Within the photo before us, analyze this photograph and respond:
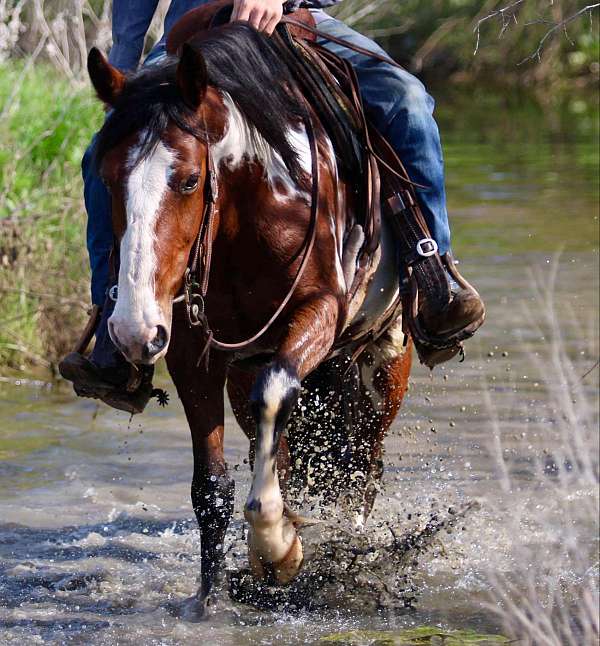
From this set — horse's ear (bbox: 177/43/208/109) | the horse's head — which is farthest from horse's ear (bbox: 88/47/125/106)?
horse's ear (bbox: 177/43/208/109)

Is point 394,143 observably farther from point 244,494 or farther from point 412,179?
point 244,494

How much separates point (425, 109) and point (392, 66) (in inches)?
8.9

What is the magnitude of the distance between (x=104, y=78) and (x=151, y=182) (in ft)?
1.61

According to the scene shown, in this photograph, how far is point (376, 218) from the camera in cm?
519

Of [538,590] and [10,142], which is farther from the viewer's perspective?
[10,142]

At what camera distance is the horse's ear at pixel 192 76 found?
4.32 metres

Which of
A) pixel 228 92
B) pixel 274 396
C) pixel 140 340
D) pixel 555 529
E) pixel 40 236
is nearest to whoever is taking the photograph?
pixel 140 340

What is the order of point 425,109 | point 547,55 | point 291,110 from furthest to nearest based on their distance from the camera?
point 547,55, point 425,109, point 291,110

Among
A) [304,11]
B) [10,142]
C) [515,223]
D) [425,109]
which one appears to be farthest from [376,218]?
[515,223]

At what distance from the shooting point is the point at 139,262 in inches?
163

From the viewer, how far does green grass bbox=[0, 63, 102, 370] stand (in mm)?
8734

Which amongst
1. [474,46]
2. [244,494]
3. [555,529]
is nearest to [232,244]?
[555,529]

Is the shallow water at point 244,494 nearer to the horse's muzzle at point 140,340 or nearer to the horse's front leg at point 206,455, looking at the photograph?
the horse's front leg at point 206,455

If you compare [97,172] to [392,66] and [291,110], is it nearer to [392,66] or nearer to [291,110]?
[291,110]
